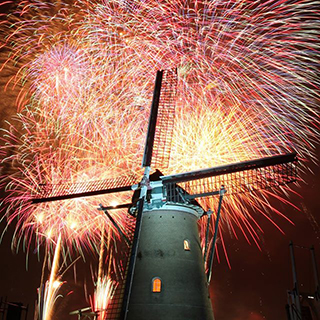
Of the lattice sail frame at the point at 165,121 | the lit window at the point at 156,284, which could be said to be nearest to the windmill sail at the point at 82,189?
the lattice sail frame at the point at 165,121

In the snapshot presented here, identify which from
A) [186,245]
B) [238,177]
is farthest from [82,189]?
[238,177]

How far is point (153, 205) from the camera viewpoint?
15195 millimetres

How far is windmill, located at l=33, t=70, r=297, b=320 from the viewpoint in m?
13.6

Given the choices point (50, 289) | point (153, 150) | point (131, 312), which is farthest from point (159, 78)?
point (50, 289)

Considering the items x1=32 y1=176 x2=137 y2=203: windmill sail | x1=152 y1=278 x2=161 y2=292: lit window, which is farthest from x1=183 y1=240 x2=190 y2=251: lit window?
x1=32 y1=176 x2=137 y2=203: windmill sail

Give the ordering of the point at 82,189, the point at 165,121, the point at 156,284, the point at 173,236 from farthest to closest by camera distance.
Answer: the point at 165,121, the point at 82,189, the point at 173,236, the point at 156,284

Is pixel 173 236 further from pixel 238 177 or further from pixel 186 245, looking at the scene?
pixel 238 177

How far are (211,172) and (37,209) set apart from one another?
38.2 ft

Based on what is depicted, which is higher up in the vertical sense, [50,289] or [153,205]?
[153,205]

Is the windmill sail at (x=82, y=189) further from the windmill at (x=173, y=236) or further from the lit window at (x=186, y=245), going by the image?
the lit window at (x=186, y=245)

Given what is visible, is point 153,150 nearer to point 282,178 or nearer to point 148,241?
point 148,241

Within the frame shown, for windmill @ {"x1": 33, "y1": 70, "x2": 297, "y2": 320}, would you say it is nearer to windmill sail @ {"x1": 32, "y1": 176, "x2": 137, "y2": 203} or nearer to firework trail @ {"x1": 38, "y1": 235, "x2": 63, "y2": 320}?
windmill sail @ {"x1": 32, "y1": 176, "x2": 137, "y2": 203}

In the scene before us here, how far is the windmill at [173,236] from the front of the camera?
535 inches

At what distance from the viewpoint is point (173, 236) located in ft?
48.1
